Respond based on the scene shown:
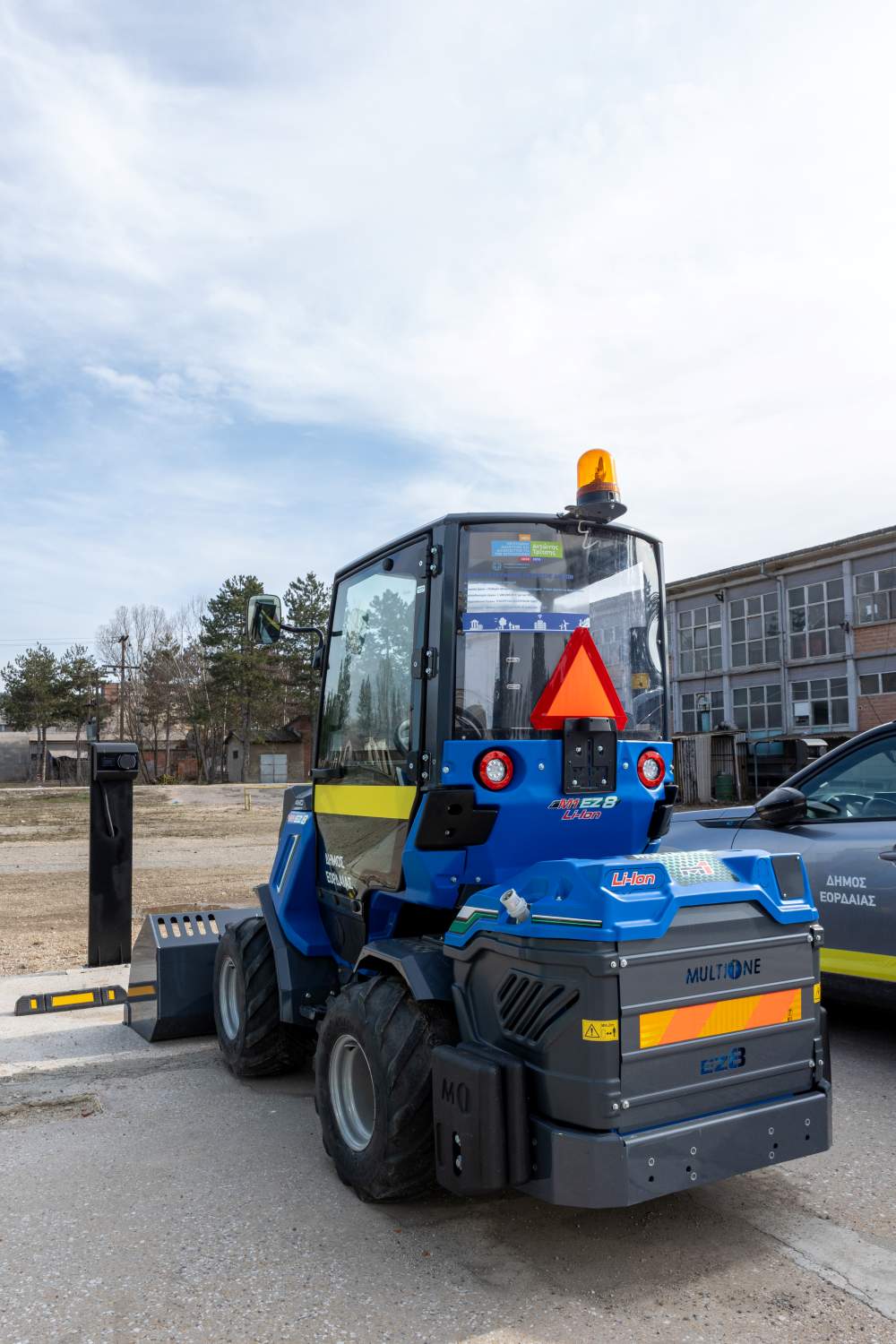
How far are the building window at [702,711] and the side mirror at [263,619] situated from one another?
37.1 m

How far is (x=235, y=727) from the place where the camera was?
62.6 m

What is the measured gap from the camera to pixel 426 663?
3.87 m

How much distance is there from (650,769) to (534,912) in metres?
1.05

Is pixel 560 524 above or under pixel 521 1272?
above

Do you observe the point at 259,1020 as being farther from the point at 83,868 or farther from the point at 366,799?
the point at 83,868

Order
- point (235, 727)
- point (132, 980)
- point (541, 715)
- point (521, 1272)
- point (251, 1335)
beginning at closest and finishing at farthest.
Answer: point (251, 1335) → point (521, 1272) → point (541, 715) → point (132, 980) → point (235, 727)

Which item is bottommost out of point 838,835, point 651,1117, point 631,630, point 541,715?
point 651,1117

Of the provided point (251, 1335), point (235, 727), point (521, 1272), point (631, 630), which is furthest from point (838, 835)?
point (235, 727)

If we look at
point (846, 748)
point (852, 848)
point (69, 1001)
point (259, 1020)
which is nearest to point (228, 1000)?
point (259, 1020)

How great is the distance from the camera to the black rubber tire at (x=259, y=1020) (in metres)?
5.11

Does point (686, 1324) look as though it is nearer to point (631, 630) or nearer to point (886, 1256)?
point (886, 1256)

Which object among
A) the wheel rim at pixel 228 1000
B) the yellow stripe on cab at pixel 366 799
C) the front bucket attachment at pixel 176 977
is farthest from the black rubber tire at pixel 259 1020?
the yellow stripe on cab at pixel 366 799

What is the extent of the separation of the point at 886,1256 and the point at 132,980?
4.43 m

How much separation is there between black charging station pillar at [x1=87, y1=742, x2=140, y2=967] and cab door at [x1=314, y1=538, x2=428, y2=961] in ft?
12.4
